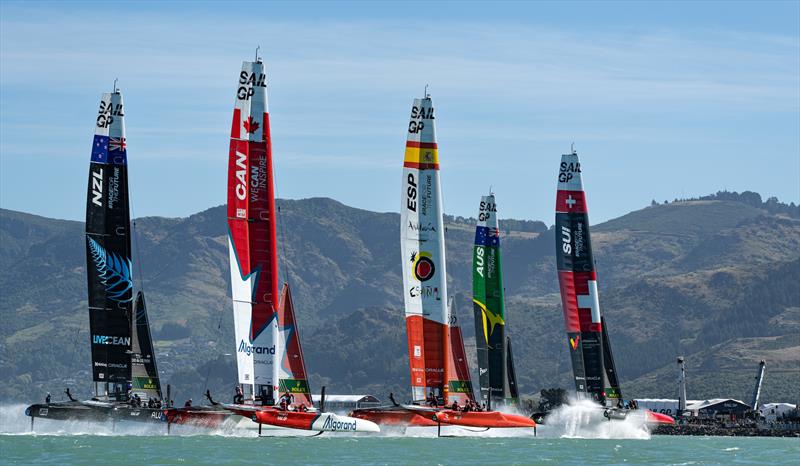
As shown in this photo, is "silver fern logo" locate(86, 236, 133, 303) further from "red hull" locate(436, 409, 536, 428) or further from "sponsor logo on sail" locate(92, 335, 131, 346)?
"red hull" locate(436, 409, 536, 428)

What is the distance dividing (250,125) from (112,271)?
1268cm

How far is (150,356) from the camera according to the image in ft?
274

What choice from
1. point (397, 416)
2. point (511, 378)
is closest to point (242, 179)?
point (397, 416)

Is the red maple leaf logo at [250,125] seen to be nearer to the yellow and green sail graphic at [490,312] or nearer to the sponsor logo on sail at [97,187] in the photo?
the sponsor logo on sail at [97,187]

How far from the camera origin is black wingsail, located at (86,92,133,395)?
81.5m

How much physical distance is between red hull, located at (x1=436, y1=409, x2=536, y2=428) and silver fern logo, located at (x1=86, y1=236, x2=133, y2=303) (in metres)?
17.5

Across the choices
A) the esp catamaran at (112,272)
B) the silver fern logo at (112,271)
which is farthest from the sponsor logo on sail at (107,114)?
the silver fern logo at (112,271)

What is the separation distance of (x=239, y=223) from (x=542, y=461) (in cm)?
1877

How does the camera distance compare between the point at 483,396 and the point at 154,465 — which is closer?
the point at 154,465

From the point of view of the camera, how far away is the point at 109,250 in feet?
268

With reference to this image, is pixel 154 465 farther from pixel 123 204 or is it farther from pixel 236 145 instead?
pixel 123 204

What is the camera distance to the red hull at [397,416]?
252ft

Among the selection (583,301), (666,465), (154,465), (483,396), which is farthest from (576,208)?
(154,465)

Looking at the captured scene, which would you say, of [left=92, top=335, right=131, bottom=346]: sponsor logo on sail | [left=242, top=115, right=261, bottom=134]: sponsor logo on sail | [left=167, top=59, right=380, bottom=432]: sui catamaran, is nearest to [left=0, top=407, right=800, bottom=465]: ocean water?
[left=167, top=59, right=380, bottom=432]: sui catamaran
